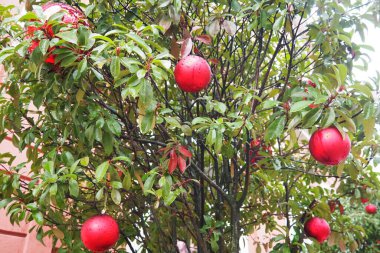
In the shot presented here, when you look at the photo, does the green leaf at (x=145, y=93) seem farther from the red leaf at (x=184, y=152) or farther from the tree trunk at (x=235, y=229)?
the tree trunk at (x=235, y=229)

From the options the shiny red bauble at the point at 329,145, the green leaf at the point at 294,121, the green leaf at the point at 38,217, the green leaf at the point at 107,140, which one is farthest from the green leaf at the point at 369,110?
the green leaf at the point at 38,217

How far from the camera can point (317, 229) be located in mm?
2760

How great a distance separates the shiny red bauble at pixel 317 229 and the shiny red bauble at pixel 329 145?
1243 millimetres

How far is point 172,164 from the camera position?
1.88 meters

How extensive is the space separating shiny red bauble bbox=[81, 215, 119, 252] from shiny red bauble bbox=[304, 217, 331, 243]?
62.9 inches

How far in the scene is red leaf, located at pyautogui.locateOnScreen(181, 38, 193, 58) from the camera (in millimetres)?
1805

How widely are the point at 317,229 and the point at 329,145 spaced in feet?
4.50

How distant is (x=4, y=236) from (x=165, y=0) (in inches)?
114

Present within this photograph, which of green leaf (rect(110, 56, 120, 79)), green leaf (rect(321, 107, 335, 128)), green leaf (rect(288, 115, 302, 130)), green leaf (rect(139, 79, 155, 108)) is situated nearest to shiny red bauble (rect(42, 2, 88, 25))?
green leaf (rect(110, 56, 120, 79))

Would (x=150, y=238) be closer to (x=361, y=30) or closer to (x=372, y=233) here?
(x=361, y=30)

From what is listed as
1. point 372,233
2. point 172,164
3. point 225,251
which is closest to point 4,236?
point 225,251

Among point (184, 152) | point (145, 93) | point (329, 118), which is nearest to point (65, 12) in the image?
point (145, 93)

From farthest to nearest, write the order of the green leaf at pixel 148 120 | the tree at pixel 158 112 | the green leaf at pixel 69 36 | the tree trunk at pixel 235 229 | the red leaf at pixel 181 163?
the tree trunk at pixel 235 229
the red leaf at pixel 181 163
the green leaf at pixel 148 120
the tree at pixel 158 112
the green leaf at pixel 69 36

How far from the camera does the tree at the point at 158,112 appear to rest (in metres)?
1.65
